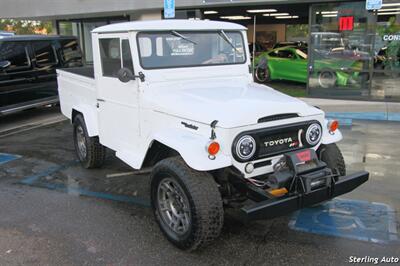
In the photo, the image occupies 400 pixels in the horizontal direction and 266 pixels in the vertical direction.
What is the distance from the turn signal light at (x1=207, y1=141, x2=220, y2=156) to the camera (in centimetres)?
330

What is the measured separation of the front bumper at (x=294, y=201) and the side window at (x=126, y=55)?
204 centimetres

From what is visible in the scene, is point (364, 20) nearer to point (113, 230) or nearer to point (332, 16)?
point (332, 16)

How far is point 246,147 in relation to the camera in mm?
3488

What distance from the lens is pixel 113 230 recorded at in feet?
13.5

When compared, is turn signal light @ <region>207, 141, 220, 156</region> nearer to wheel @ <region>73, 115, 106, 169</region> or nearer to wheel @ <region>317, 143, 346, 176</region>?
wheel @ <region>317, 143, 346, 176</region>

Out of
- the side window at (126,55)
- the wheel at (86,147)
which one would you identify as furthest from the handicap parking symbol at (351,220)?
the wheel at (86,147)

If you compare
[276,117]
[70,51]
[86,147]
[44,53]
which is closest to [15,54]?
[44,53]

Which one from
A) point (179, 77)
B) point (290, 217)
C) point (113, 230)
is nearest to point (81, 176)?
point (113, 230)

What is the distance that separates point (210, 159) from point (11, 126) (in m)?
7.36

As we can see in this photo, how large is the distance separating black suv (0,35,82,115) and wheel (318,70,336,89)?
6882mm

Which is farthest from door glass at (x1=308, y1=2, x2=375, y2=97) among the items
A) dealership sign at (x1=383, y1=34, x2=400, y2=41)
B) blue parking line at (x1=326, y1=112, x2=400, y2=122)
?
blue parking line at (x1=326, y1=112, x2=400, y2=122)

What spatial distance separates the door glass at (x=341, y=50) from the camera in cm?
1105

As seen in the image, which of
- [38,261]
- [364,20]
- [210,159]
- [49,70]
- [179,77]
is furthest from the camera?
[364,20]

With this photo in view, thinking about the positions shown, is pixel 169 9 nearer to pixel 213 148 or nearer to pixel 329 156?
pixel 329 156
